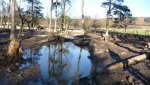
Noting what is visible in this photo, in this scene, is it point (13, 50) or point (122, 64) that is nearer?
point (122, 64)

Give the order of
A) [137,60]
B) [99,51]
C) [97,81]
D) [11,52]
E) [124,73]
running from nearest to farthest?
[97,81] < [124,73] < [11,52] < [137,60] < [99,51]

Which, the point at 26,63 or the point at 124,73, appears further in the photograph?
the point at 26,63

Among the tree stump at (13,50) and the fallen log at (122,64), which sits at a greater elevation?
the tree stump at (13,50)

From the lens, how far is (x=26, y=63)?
74.0 ft

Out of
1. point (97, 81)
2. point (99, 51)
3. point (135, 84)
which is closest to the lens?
point (135, 84)

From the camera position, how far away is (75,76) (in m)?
19.2

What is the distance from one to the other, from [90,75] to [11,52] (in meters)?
7.04

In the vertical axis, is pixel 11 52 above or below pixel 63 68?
above

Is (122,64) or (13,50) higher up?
(13,50)

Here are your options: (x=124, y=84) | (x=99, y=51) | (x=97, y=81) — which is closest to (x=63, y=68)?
(x=97, y=81)

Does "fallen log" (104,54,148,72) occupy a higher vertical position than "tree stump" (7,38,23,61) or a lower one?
lower

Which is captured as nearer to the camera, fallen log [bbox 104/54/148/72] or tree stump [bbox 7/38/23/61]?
fallen log [bbox 104/54/148/72]

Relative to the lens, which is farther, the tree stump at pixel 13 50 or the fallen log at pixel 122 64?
the tree stump at pixel 13 50

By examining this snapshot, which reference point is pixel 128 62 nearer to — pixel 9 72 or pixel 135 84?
pixel 135 84
